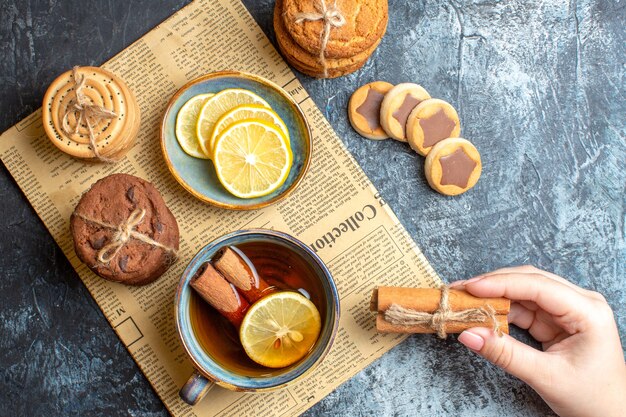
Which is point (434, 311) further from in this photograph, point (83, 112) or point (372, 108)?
point (83, 112)

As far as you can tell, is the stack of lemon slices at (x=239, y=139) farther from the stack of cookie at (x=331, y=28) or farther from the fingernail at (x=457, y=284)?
the fingernail at (x=457, y=284)

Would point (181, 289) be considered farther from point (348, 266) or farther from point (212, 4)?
point (212, 4)

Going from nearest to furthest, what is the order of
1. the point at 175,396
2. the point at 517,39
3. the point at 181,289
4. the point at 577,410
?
1. the point at 181,289
2. the point at 577,410
3. the point at 175,396
4. the point at 517,39

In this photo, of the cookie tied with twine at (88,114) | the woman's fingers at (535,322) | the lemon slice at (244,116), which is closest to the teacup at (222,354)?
the lemon slice at (244,116)

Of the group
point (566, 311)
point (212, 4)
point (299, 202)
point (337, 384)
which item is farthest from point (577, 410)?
point (212, 4)

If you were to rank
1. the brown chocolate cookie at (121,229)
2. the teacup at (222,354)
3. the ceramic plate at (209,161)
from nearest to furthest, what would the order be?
the teacup at (222,354) < the brown chocolate cookie at (121,229) < the ceramic plate at (209,161)

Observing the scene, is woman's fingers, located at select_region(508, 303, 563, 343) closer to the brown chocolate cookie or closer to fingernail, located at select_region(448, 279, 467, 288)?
fingernail, located at select_region(448, 279, 467, 288)

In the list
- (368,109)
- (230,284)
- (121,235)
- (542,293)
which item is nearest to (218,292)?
(230,284)
